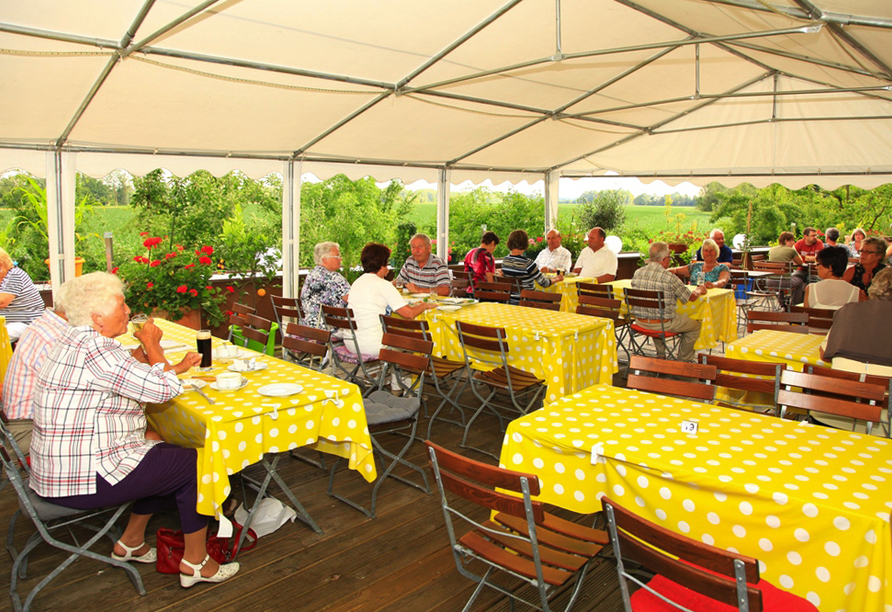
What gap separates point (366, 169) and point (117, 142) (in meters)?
3.28

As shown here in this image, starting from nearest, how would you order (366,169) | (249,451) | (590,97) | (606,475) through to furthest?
(606,475) → (249,451) → (590,97) → (366,169)

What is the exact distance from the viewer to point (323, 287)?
18.2 ft

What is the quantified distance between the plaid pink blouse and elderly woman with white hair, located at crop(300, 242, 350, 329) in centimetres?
285

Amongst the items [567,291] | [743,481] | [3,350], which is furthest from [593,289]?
[3,350]

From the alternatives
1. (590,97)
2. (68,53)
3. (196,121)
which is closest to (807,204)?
(590,97)

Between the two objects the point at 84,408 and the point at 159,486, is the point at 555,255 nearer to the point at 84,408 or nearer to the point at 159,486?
the point at 159,486

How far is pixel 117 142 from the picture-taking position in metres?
6.43

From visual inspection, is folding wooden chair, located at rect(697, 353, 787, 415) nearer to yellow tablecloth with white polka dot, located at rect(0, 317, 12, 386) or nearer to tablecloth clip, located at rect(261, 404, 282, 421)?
tablecloth clip, located at rect(261, 404, 282, 421)

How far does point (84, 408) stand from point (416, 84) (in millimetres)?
4909

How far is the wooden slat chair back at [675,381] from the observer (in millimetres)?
3090

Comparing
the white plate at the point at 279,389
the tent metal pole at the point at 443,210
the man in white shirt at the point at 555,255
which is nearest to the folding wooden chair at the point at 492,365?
the white plate at the point at 279,389

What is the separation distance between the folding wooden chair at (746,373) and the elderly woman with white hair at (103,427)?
2.65 m

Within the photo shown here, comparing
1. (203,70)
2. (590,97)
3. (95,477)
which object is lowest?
(95,477)

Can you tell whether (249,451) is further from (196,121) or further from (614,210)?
(614,210)
